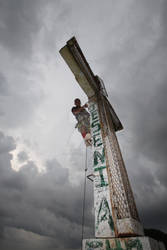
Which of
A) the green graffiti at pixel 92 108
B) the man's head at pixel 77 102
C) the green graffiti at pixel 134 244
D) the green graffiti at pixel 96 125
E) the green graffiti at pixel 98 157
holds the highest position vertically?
the man's head at pixel 77 102

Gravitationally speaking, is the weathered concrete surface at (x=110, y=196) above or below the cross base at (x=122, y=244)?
above

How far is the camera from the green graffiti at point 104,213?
5.67 metres

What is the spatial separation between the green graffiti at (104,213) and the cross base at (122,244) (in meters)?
0.78

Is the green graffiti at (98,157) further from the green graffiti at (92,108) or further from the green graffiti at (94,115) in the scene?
the green graffiti at (92,108)

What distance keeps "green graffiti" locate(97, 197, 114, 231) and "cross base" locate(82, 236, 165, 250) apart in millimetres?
785

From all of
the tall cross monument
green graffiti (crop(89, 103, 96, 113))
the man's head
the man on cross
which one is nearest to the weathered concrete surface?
the tall cross monument

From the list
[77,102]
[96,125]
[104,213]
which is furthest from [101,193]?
[77,102]

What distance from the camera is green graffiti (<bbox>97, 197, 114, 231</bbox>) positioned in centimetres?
567

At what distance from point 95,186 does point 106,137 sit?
3112 mm

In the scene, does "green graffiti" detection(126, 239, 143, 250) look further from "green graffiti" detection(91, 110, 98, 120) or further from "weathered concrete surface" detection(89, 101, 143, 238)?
"green graffiti" detection(91, 110, 98, 120)

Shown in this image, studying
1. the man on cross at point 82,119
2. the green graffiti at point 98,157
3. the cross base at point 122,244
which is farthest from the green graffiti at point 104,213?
the man on cross at point 82,119

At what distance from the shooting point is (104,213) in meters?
5.93

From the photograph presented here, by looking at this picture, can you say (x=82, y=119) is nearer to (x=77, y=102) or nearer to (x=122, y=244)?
(x=77, y=102)

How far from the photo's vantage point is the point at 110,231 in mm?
5387
